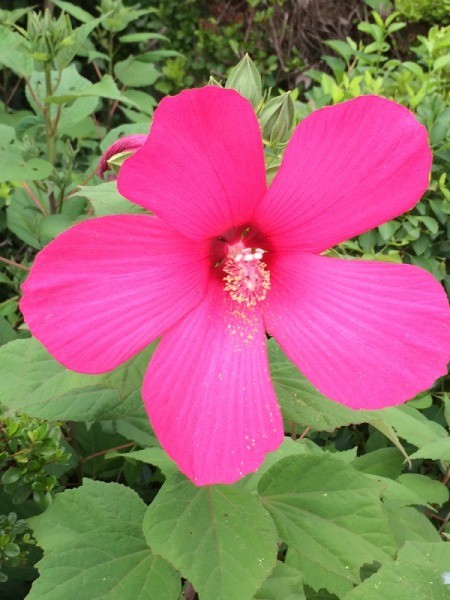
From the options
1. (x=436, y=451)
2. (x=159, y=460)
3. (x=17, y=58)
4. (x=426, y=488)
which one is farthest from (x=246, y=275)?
(x=17, y=58)

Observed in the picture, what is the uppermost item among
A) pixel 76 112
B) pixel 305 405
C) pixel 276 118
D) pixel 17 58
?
pixel 276 118

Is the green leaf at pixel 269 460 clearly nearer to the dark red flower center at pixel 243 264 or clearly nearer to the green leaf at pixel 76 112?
the dark red flower center at pixel 243 264

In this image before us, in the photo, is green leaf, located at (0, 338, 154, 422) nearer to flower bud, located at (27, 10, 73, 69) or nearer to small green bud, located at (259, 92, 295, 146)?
small green bud, located at (259, 92, 295, 146)

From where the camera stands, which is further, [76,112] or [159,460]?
[76,112]

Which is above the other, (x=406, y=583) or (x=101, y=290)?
(x=101, y=290)

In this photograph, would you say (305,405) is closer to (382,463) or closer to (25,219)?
(382,463)

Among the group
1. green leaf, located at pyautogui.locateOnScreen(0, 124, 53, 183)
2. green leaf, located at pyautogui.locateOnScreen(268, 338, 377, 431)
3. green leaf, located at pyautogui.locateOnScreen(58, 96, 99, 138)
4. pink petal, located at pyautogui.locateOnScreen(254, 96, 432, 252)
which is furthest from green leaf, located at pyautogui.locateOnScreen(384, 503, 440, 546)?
green leaf, located at pyautogui.locateOnScreen(58, 96, 99, 138)
